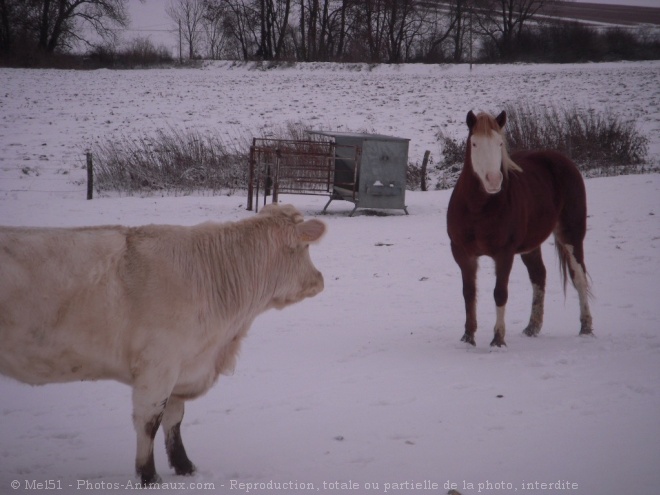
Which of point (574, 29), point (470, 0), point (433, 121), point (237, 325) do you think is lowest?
point (237, 325)

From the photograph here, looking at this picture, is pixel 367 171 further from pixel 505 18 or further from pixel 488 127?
pixel 505 18

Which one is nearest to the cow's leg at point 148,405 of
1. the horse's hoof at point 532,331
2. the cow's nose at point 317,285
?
the cow's nose at point 317,285

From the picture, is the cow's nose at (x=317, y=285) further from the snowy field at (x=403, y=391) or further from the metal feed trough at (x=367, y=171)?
the metal feed trough at (x=367, y=171)

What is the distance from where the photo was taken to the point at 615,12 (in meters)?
59.0

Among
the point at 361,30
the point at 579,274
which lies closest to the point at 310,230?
the point at 579,274

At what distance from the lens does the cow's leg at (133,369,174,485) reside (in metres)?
3.12

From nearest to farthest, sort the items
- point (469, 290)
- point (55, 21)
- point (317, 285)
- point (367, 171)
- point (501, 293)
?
point (317, 285)
point (501, 293)
point (469, 290)
point (367, 171)
point (55, 21)

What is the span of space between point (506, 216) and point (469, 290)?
2.89ft

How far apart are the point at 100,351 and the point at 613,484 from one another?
9.01 ft

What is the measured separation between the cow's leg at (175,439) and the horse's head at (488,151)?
11.7 feet

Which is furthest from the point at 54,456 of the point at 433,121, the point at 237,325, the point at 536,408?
the point at 433,121

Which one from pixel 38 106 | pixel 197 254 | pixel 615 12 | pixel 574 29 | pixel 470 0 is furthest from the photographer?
pixel 615 12

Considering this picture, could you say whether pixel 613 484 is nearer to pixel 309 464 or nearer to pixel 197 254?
pixel 309 464

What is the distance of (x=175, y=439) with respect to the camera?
11.4 feet
